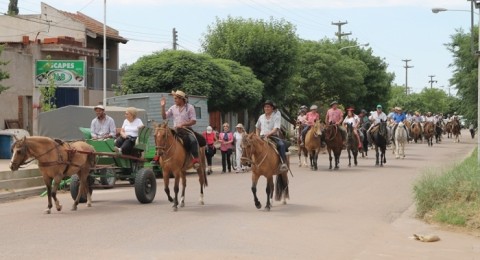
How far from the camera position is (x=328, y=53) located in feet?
197

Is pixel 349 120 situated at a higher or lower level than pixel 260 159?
higher

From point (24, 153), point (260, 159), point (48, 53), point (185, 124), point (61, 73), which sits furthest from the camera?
point (48, 53)

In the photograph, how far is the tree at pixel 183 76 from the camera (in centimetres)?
3450

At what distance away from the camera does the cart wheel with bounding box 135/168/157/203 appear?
16375 mm

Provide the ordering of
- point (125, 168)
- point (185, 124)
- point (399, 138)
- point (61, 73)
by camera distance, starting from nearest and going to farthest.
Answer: point (185, 124) < point (125, 168) < point (399, 138) < point (61, 73)

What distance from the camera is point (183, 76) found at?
114 feet

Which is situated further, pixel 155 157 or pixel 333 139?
pixel 333 139

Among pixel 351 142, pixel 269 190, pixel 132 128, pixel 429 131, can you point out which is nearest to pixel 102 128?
pixel 132 128

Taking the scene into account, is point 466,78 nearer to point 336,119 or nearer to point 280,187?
point 336,119

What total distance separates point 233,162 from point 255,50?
14617 millimetres

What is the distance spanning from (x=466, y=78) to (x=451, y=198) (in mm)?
32720

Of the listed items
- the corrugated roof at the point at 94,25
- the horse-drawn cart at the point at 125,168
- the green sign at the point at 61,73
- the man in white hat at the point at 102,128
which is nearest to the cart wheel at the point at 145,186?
the horse-drawn cart at the point at 125,168

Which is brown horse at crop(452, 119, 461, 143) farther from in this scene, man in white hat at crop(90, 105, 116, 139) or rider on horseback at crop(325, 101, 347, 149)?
man in white hat at crop(90, 105, 116, 139)

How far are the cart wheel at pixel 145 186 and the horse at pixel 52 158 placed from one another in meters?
1.21
